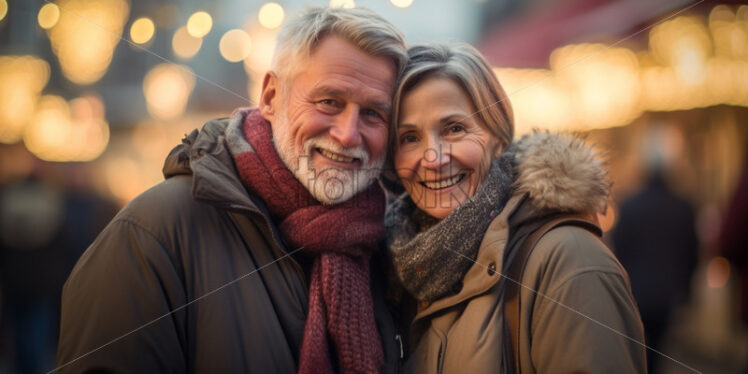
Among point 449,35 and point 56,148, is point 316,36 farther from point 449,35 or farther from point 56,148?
point 56,148

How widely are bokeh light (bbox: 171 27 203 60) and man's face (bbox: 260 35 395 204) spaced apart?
56 cm

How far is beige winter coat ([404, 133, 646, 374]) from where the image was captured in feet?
3.36

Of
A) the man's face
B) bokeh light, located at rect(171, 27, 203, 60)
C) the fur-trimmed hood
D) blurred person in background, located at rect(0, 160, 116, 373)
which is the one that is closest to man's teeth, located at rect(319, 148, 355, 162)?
the man's face

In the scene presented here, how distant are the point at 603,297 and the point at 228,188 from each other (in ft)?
2.90

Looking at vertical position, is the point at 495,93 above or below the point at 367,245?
above

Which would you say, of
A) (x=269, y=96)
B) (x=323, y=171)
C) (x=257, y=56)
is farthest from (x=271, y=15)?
(x=323, y=171)

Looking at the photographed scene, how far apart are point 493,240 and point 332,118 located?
0.54 meters

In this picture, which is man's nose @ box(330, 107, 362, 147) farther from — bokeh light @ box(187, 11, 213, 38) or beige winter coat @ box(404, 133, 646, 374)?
bokeh light @ box(187, 11, 213, 38)

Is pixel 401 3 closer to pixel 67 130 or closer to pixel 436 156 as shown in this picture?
pixel 436 156

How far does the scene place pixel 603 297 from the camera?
3.39 ft

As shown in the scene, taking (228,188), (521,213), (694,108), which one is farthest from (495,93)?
Answer: (694,108)

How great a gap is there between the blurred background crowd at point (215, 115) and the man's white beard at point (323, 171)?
313 mm

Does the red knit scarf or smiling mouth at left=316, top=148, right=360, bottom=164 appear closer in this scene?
the red knit scarf

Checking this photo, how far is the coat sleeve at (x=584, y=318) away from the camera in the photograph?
1010 mm
